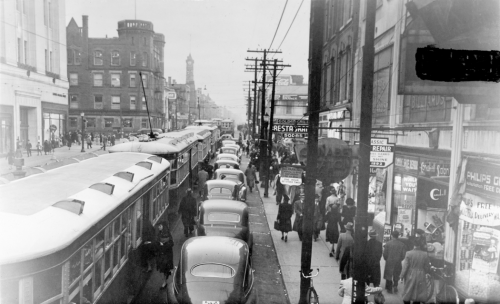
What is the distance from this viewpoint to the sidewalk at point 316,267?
9.52m

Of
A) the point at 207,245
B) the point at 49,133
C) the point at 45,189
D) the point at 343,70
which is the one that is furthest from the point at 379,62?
the point at 49,133

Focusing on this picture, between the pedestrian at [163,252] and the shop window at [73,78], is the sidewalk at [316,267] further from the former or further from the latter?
the shop window at [73,78]

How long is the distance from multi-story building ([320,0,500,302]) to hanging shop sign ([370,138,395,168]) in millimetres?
319

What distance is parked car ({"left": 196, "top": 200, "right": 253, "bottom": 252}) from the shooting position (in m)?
11.2

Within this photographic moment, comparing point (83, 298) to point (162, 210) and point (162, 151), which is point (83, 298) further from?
point (162, 151)

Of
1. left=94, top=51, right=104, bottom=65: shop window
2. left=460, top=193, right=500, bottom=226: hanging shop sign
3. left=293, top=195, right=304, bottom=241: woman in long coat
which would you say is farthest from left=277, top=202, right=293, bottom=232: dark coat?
left=94, top=51, right=104, bottom=65: shop window

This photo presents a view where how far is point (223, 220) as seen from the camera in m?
11.4

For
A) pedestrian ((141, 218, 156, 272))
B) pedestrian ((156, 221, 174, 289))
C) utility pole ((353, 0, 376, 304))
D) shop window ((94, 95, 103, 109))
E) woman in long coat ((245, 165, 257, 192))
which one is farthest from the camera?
shop window ((94, 95, 103, 109))

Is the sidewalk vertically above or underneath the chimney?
underneath

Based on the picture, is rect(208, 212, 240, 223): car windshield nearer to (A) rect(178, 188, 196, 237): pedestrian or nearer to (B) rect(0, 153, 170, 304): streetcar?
(B) rect(0, 153, 170, 304): streetcar

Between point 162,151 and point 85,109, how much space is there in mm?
57571

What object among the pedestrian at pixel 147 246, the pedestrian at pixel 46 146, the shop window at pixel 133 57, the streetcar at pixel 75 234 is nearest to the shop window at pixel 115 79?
the shop window at pixel 133 57

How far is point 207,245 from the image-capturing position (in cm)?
752

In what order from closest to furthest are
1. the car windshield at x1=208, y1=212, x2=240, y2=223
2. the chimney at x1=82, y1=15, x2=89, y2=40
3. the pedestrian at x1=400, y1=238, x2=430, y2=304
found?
the pedestrian at x1=400, y1=238, x2=430, y2=304 < the car windshield at x1=208, y1=212, x2=240, y2=223 < the chimney at x1=82, y1=15, x2=89, y2=40
